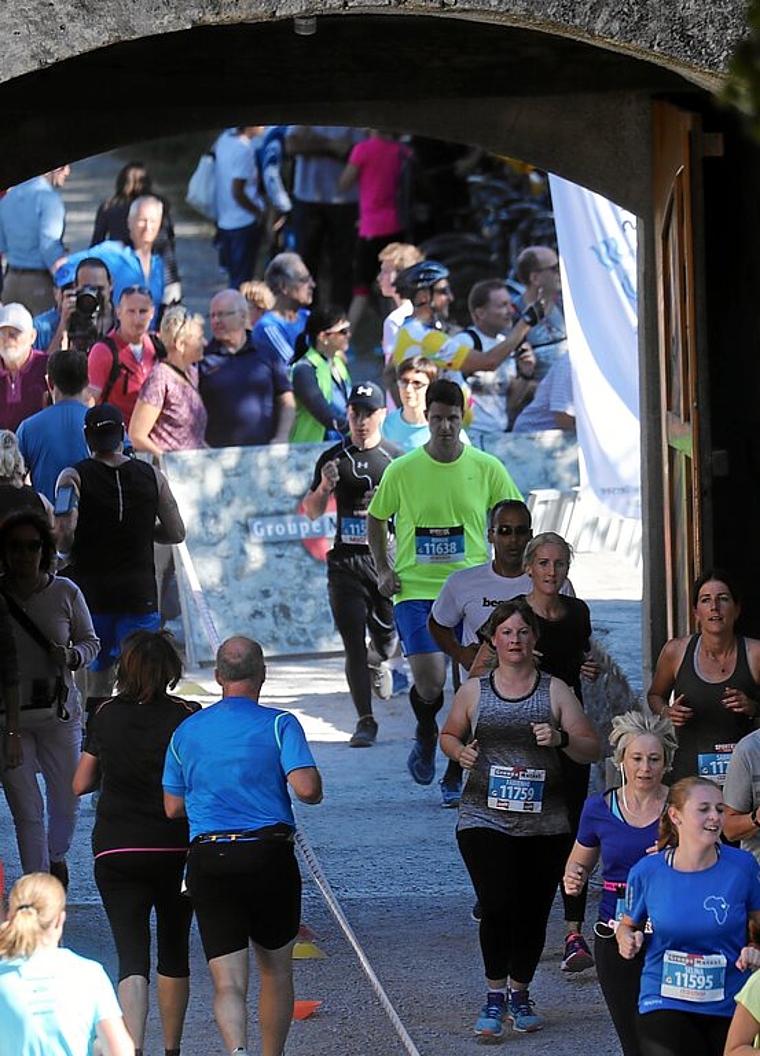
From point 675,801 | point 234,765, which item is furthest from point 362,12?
point 675,801

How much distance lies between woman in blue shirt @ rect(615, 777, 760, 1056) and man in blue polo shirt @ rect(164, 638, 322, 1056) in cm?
114

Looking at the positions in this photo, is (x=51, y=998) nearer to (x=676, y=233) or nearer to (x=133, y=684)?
(x=133, y=684)

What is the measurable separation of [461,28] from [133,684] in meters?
2.94

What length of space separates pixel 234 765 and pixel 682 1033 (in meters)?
1.61

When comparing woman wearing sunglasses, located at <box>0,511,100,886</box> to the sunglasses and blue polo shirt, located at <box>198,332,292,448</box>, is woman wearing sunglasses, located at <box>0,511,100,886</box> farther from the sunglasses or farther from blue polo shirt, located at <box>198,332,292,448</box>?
blue polo shirt, located at <box>198,332,292,448</box>

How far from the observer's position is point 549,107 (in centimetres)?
1015

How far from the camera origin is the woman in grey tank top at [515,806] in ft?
24.9

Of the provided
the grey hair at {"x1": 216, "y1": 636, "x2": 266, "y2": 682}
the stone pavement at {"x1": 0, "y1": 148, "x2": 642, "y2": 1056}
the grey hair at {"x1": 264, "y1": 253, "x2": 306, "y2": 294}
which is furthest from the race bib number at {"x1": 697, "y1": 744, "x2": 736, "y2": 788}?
the grey hair at {"x1": 264, "y1": 253, "x2": 306, "y2": 294}

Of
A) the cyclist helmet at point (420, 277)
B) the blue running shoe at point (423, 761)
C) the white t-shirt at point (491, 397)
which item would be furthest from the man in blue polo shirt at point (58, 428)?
the white t-shirt at point (491, 397)

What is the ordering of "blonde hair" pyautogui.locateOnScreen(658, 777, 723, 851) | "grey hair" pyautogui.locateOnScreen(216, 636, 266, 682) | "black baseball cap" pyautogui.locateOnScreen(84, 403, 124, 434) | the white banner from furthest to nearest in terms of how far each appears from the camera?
the white banner → "black baseball cap" pyautogui.locateOnScreen(84, 403, 124, 434) → "grey hair" pyautogui.locateOnScreen(216, 636, 266, 682) → "blonde hair" pyautogui.locateOnScreen(658, 777, 723, 851)

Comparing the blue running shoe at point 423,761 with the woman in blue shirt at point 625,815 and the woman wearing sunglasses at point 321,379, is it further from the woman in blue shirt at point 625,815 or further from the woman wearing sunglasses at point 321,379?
the woman in blue shirt at point 625,815

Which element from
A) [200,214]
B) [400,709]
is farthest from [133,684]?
[200,214]

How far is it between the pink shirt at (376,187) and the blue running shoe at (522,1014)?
1289 cm

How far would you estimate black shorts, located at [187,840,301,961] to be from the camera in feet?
22.2
